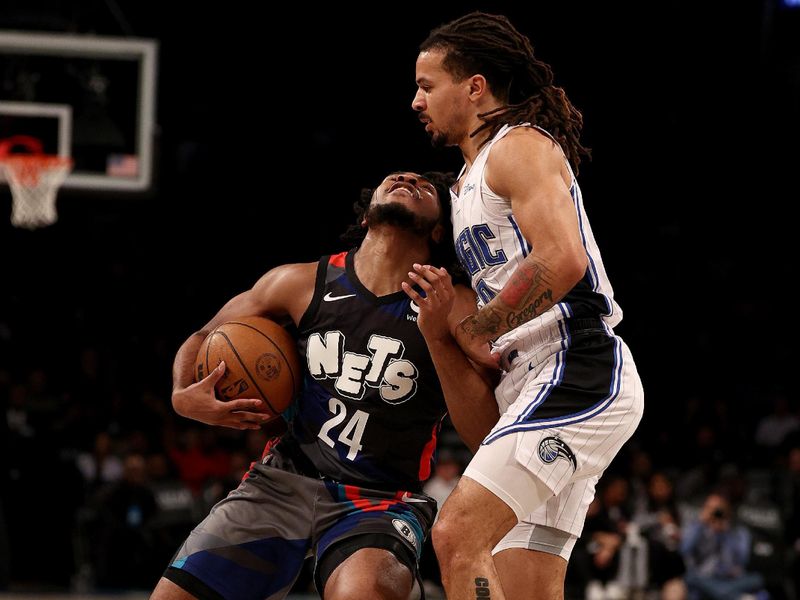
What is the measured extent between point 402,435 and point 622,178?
13637 mm

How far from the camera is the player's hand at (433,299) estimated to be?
3.67m

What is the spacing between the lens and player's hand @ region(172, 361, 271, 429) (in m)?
4.02

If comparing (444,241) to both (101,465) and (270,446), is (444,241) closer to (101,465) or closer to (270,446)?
(270,446)

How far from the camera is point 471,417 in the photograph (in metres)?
3.85

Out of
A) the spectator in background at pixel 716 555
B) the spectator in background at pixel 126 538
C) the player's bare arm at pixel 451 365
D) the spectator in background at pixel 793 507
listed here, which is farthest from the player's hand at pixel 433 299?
the spectator in background at pixel 793 507

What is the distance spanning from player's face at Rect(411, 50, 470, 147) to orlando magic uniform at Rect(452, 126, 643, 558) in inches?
7.7

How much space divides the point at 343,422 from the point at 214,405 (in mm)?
492

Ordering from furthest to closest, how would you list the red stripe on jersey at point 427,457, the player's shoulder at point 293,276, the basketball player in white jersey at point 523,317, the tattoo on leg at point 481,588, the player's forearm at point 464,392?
the player's shoulder at point 293,276 < the red stripe on jersey at point 427,457 < the player's forearm at point 464,392 < the basketball player in white jersey at point 523,317 < the tattoo on leg at point 481,588

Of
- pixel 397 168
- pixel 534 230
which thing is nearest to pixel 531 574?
pixel 534 230

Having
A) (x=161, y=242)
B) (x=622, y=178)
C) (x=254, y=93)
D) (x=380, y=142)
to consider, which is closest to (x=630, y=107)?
(x=622, y=178)

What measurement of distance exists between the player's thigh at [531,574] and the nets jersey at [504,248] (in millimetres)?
735

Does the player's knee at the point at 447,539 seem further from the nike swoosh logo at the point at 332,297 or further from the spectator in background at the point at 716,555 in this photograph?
the spectator in background at the point at 716,555

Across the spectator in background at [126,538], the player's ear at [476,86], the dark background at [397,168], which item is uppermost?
the player's ear at [476,86]

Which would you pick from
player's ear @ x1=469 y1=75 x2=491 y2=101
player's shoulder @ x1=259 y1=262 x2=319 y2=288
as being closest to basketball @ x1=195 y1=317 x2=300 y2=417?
player's shoulder @ x1=259 y1=262 x2=319 y2=288
